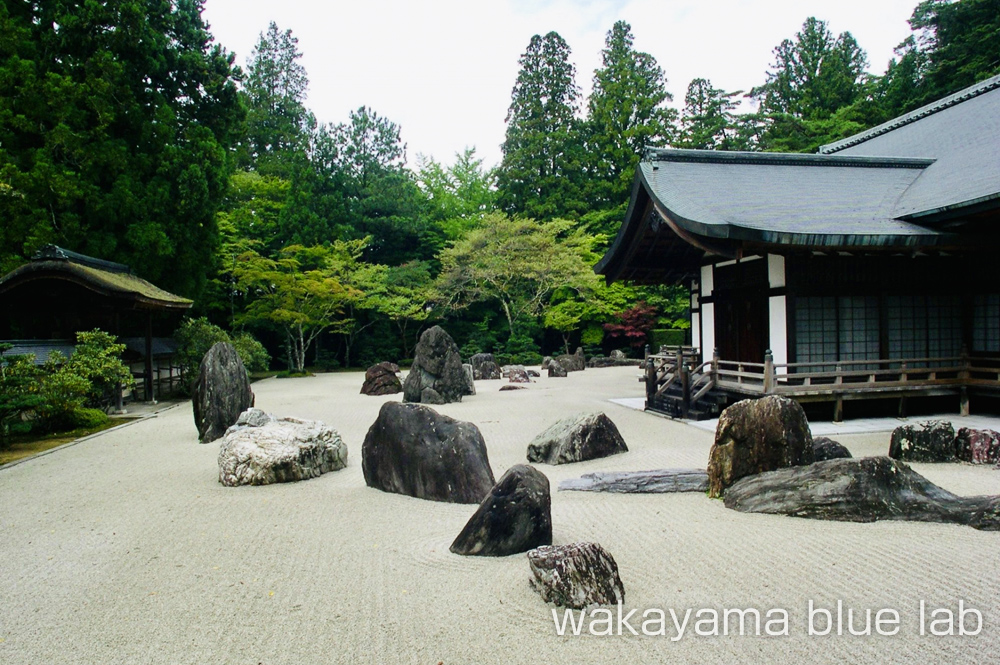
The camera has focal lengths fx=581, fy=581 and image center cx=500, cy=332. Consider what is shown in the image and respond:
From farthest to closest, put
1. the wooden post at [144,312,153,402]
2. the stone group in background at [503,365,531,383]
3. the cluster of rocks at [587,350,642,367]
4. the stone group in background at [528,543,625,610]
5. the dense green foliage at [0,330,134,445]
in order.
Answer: the cluster of rocks at [587,350,642,367] → the stone group in background at [503,365,531,383] → the wooden post at [144,312,153,402] → the dense green foliage at [0,330,134,445] → the stone group in background at [528,543,625,610]

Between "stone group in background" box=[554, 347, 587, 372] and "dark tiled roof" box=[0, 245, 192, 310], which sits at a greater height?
"dark tiled roof" box=[0, 245, 192, 310]

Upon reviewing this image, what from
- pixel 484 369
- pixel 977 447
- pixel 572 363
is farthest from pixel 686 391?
pixel 572 363

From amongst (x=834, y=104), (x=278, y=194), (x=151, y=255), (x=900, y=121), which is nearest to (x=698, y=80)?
(x=834, y=104)

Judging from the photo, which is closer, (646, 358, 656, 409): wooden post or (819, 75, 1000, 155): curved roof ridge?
(646, 358, 656, 409): wooden post

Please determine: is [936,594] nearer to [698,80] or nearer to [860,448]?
[860,448]

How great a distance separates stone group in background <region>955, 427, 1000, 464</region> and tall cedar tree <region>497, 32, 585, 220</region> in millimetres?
23757

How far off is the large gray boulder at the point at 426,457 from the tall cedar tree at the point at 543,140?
81.1ft

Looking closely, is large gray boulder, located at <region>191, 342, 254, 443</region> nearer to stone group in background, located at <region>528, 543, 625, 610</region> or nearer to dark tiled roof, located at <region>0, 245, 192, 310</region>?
dark tiled roof, located at <region>0, 245, 192, 310</region>

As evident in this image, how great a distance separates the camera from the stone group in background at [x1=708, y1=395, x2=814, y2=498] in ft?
17.5

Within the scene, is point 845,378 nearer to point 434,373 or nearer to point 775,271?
point 775,271

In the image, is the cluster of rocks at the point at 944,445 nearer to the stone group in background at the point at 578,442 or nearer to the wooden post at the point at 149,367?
the stone group in background at the point at 578,442

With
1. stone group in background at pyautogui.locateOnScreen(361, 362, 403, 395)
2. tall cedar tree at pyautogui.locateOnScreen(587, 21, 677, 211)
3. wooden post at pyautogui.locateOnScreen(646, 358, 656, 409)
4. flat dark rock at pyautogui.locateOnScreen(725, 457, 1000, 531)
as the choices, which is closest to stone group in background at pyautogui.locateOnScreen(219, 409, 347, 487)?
flat dark rock at pyautogui.locateOnScreen(725, 457, 1000, 531)

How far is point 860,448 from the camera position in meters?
7.60

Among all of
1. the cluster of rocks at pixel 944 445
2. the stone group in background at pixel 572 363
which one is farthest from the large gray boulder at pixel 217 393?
the stone group in background at pixel 572 363
